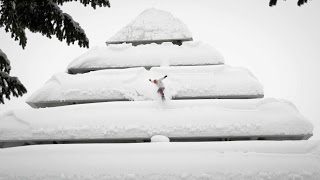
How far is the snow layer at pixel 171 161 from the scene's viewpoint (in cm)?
244

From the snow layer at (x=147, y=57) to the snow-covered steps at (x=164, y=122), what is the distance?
1379 mm

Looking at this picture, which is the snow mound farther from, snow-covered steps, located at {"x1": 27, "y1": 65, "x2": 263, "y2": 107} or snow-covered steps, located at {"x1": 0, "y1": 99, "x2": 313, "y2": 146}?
snow-covered steps, located at {"x1": 27, "y1": 65, "x2": 263, "y2": 107}

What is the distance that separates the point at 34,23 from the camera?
211 centimetres

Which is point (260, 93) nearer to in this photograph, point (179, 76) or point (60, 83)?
A: point (179, 76)

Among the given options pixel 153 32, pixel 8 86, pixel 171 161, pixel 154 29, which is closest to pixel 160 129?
pixel 171 161

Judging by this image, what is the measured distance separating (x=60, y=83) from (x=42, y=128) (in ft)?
2.97

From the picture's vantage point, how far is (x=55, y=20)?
213 cm

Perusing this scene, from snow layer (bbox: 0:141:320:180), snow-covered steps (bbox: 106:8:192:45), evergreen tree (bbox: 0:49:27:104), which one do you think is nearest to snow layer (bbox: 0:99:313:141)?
snow layer (bbox: 0:141:320:180)

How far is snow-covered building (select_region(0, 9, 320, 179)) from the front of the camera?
2.51 metres

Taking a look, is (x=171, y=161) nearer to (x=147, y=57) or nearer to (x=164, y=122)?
(x=164, y=122)

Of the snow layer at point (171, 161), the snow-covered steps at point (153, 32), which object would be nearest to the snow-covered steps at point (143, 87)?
the snow layer at point (171, 161)

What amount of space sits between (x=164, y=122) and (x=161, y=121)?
0.14 ft

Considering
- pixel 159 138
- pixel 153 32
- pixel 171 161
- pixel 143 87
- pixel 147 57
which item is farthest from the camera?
pixel 153 32

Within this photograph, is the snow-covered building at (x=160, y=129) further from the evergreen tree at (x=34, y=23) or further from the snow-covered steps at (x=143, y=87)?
the evergreen tree at (x=34, y=23)
